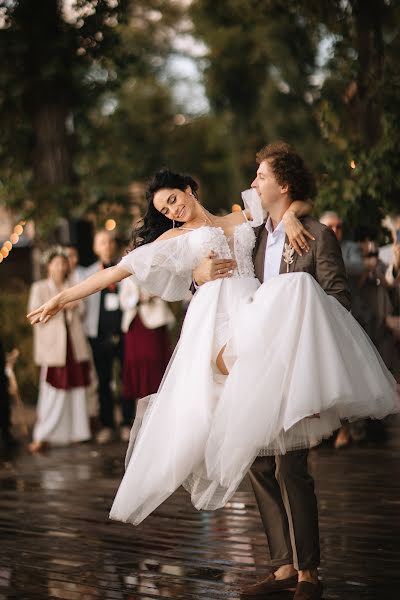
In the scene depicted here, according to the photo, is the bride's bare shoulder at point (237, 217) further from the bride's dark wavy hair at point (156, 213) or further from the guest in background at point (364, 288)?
the guest in background at point (364, 288)

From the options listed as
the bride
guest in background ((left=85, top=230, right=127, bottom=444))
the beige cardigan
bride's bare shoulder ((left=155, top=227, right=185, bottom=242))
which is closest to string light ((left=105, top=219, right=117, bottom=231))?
guest in background ((left=85, top=230, right=127, bottom=444))

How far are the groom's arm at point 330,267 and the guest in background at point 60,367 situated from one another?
7121 mm

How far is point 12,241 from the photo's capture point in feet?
48.5

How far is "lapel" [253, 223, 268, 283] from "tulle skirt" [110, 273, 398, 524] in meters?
0.11

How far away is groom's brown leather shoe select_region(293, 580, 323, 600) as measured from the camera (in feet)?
16.5

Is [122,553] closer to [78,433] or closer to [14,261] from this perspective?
[78,433]

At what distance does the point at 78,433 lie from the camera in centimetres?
1216

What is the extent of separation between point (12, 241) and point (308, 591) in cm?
1035

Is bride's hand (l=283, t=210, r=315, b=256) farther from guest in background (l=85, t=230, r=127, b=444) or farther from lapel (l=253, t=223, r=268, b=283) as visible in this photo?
guest in background (l=85, t=230, r=127, b=444)

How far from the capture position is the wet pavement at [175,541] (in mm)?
5461

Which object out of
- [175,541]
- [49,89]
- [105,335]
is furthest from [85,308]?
[49,89]

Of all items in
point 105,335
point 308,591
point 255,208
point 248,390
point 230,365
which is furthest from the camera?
point 105,335

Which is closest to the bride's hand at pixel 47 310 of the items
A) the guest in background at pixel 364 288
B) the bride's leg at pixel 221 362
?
the bride's leg at pixel 221 362

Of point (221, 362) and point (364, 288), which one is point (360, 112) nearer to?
point (364, 288)
